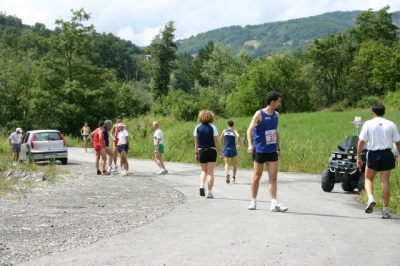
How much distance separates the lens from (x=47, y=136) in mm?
25656

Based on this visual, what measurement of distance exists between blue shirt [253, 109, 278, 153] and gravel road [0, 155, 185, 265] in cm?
219

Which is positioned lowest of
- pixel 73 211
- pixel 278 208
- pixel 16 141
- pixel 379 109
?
pixel 73 211

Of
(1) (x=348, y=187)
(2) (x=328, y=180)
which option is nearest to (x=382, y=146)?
(2) (x=328, y=180)

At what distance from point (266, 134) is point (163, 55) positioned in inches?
3261

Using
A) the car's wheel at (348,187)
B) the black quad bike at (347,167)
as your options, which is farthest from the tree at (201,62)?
the black quad bike at (347,167)

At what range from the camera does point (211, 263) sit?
19.7 ft

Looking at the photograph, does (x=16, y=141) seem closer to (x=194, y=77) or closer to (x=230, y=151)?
(x=230, y=151)

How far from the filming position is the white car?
25.2 meters

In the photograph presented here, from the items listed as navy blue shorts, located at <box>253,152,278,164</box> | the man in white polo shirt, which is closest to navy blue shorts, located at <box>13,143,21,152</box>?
navy blue shorts, located at <box>253,152,278,164</box>

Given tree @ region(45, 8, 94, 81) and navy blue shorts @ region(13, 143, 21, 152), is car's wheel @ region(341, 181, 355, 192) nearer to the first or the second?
navy blue shorts @ region(13, 143, 21, 152)

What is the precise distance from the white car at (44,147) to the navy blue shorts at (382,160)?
18.2 meters

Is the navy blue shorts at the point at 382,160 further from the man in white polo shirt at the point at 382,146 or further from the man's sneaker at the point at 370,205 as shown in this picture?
the man's sneaker at the point at 370,205

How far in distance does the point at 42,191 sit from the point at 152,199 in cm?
396

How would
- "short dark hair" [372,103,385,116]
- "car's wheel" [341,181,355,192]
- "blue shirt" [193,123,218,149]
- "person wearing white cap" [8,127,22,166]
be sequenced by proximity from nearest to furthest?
"short dark hair" [372,103,385,116], "blue shirt" [193,123,218,149], "car's wheel" [341,181,355,192], "person wearing white cap" [8,127,22,166]
